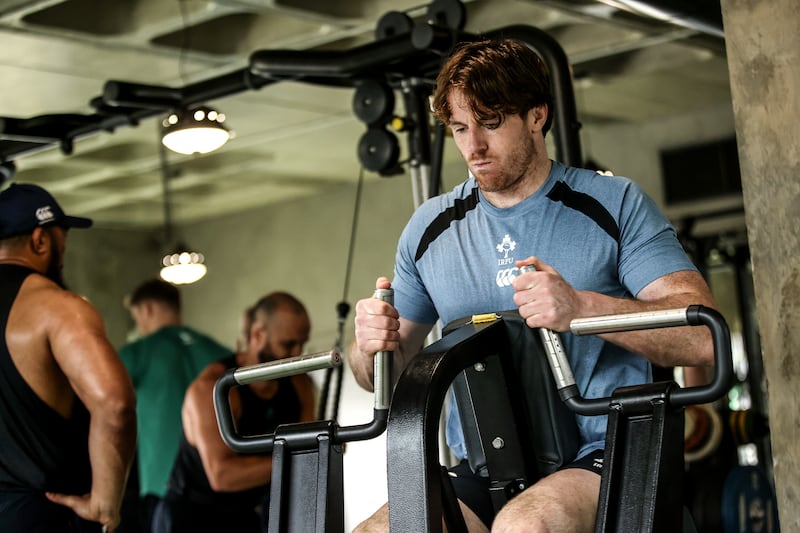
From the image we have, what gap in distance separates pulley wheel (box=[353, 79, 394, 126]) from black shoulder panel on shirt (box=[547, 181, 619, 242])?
2.02 meters

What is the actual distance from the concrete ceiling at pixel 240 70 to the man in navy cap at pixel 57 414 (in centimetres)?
176

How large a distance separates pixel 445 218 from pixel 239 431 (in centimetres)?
242

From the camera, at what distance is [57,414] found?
3309mm

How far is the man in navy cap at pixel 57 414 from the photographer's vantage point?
10.6 ft

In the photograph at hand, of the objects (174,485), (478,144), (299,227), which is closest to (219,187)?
(299,227)

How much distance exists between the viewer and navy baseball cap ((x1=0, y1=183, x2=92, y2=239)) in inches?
134

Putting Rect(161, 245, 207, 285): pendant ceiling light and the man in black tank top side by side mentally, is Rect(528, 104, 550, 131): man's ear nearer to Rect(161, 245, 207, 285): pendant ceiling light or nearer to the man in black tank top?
the man in black tank top

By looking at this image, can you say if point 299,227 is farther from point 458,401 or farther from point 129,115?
point 458,401

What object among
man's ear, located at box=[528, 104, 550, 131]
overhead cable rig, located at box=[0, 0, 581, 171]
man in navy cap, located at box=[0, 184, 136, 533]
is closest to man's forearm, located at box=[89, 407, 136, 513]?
man in navy cap, located at box=[0, 184, 136, 533]

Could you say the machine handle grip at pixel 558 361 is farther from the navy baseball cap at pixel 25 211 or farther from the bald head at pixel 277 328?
the bald head at pixel 277 328

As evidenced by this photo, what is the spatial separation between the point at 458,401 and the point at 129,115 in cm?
345

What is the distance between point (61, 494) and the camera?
3.28 metres

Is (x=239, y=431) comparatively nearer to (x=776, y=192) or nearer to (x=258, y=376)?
(x=258, y=376)

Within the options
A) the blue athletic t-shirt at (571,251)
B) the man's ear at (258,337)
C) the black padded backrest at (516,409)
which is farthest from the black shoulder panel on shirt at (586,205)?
the man's ear at (258,337)
